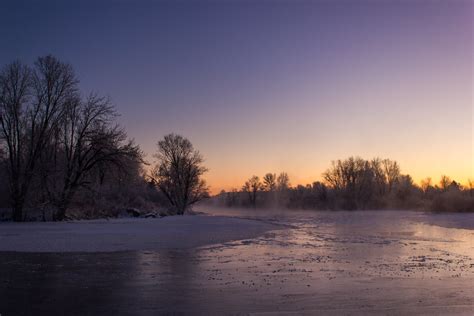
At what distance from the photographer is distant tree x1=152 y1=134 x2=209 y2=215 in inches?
2547

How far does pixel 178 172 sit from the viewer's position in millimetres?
64812

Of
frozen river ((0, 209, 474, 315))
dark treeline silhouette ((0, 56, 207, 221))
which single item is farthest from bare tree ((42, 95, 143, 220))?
frozen river ((0, 209, 474, 315))

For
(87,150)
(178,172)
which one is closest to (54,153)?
(87,150)

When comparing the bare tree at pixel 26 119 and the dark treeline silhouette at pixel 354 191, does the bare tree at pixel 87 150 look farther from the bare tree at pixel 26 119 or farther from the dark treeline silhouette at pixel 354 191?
the dark treeline silhouette at pixel 354 191

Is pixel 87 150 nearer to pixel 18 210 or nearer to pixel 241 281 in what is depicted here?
pixel 18 210

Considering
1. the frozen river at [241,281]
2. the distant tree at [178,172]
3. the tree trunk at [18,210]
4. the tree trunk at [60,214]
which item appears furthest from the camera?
the distant tree at [178,172]

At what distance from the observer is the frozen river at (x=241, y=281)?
27.8 ft

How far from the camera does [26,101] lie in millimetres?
38531

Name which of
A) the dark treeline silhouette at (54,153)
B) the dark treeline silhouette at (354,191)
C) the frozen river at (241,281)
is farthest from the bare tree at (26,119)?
the dark treeline silhouette at (354,191)

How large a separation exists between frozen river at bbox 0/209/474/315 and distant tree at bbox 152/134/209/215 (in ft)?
153

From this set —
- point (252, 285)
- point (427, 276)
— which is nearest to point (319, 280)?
point (252, 285)

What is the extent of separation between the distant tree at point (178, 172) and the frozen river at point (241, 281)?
153 feet

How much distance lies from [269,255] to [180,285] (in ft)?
21.2

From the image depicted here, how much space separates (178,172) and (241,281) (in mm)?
54430
